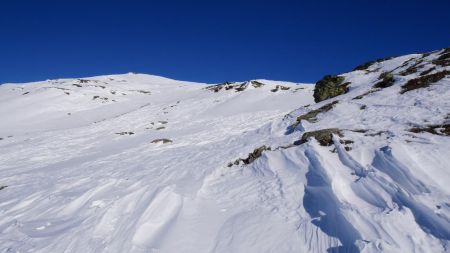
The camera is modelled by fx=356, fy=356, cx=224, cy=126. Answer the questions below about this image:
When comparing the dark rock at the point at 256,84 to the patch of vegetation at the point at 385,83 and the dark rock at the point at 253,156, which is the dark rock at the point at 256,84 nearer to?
the patch of vegetation at the point at 385,83

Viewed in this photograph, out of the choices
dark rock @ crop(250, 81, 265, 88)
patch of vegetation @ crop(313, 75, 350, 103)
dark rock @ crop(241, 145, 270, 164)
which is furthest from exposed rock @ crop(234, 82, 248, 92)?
dark rock @ crop(241, 145, 270, 164)

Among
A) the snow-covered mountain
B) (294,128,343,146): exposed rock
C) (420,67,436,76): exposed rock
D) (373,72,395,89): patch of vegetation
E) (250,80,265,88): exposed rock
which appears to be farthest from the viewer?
(250,80,265,88): exposed rock

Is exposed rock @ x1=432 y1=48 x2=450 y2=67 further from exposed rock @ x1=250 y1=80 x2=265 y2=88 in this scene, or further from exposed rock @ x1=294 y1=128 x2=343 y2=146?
exposed rock @ x1=250 y1=80 x2=265 y2=88

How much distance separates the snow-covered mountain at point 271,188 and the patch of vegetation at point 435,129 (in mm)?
84

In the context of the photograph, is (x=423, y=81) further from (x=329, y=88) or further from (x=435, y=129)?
(x=435, y=129)

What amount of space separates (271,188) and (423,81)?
11.3 m

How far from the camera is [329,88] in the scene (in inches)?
866

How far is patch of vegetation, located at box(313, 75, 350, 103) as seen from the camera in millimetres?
21406

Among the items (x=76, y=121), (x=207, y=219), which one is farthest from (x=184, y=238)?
(x=76, y=121)

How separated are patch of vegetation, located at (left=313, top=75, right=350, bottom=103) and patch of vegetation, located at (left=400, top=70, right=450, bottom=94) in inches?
184

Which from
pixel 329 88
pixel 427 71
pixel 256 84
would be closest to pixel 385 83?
pixel 427 71

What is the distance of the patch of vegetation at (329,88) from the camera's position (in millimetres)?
21406

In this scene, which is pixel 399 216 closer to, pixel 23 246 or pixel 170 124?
pixel 23 246

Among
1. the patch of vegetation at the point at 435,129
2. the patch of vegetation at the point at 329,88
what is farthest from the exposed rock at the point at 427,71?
the patch of vegetation at the point at 435,129
